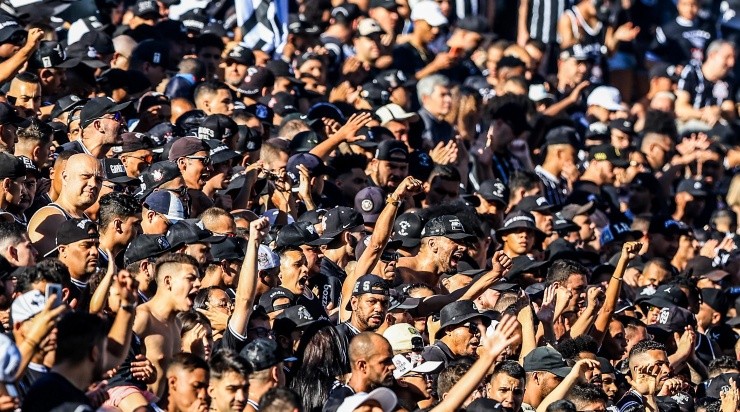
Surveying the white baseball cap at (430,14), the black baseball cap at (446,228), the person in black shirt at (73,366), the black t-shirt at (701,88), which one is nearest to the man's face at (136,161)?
the black baseball cap at (446,228)

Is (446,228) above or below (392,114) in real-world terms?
above

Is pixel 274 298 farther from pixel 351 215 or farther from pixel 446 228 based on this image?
pixel 446 228

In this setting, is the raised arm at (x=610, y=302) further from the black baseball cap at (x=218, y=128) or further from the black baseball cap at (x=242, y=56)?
the black baseball cap at (x=242, y=56)

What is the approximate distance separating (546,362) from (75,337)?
13.2 ft

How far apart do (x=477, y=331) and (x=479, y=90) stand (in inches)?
297


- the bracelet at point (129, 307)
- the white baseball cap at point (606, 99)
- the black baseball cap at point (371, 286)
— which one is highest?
the bracelet at point (129, 307)

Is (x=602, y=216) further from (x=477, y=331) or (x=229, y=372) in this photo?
(x=229, y=372)

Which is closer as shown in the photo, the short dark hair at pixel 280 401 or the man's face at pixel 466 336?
the short dark hair at pixel 280 401

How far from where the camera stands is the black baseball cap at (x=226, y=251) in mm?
11516

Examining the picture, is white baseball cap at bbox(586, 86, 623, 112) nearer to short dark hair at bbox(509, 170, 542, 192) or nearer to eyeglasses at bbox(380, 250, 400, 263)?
short dark hair at bbox(509, 170, 542, 192)

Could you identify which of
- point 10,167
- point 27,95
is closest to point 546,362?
point 10,167

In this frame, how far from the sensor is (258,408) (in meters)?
9.03

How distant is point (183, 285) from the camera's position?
9.70 meters

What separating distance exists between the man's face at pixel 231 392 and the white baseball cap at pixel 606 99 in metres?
12.2
